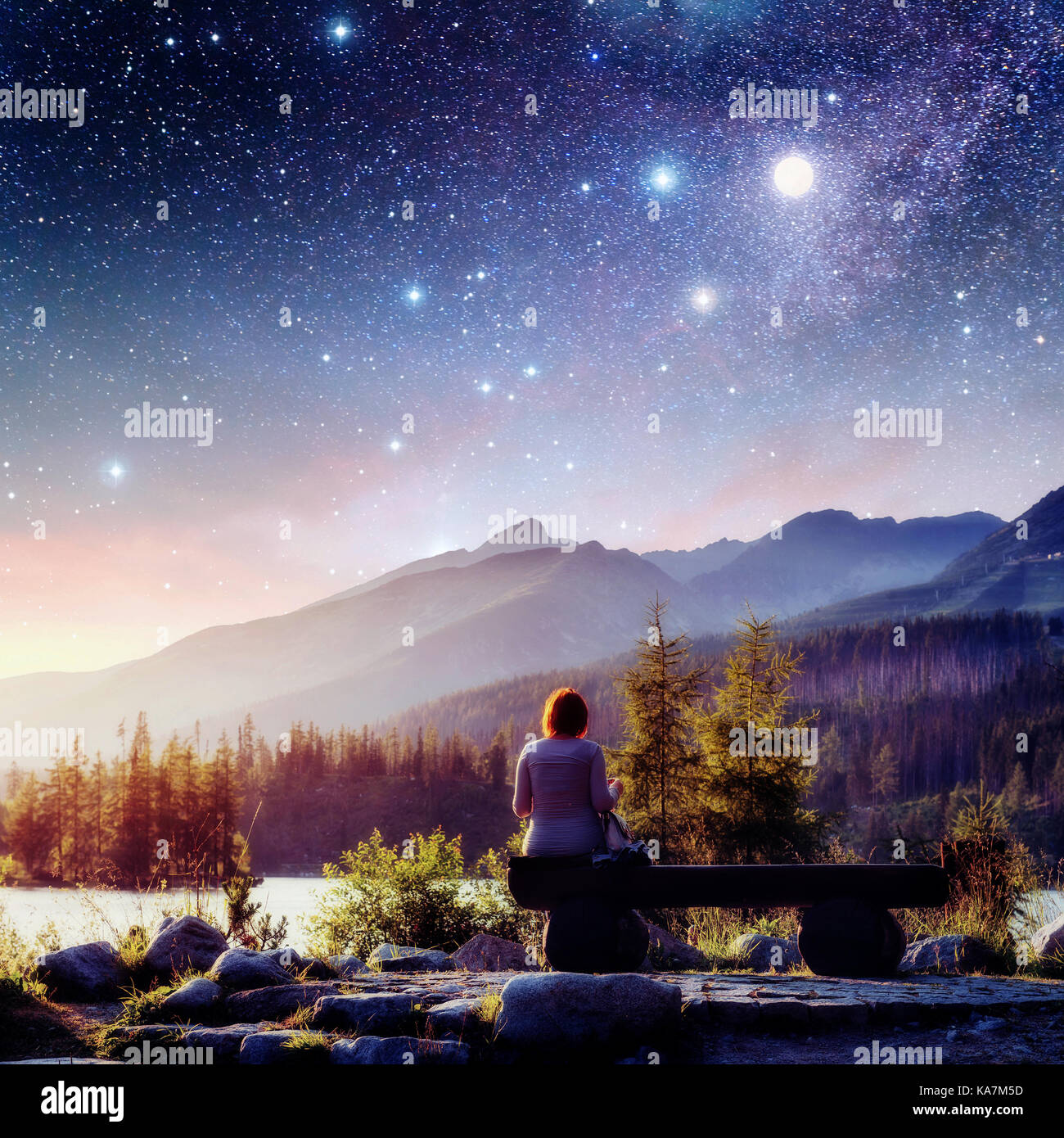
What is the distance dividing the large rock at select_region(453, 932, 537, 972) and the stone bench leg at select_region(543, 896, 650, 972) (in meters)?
3.90

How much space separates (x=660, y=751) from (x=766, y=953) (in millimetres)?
14126

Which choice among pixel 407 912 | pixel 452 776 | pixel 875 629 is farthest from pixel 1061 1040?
pixel 875 629

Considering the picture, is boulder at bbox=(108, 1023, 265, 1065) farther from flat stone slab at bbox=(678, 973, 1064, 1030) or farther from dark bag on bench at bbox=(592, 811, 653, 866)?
flat stone slab at bbox=(678, 973, 1064, 1030)

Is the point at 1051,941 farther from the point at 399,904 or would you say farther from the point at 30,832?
the point at 30,832

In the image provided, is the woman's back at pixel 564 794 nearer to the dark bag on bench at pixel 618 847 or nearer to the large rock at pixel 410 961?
the dark bag on bench at pixel 618 847

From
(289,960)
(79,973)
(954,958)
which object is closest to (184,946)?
(79,973)

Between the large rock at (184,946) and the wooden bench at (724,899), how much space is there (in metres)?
3.41

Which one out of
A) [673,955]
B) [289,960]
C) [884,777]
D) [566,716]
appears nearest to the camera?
[566,716]

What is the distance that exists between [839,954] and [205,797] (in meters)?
80.2

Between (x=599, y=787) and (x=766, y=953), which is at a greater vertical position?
(x=599, y=787)

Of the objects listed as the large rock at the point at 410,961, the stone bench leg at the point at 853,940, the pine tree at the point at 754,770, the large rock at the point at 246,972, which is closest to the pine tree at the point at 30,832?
the pine tree at the point at 754,770

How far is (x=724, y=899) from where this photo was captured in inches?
274

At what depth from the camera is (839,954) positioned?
719 centimetres

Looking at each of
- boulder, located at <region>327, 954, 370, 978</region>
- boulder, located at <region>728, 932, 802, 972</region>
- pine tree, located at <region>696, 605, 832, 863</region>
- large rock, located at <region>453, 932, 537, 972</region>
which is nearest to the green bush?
large rock, located at <region>453, 932, 537, 972</region>
